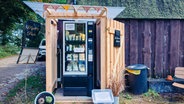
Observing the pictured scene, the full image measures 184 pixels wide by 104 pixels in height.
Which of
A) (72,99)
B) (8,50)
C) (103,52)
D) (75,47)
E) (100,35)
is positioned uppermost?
(100,35)

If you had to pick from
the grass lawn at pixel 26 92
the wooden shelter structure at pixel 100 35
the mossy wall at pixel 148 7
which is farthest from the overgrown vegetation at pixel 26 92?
the mossy wall at pixel 148 7

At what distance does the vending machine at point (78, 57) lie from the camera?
5.96 m

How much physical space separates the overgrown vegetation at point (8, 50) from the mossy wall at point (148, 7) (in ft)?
44.0

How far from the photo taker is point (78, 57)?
19.9ft

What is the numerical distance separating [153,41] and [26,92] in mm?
4427

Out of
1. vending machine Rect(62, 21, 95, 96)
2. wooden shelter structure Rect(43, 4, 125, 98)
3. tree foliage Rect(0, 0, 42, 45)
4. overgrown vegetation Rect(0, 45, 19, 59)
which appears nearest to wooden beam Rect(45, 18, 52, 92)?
wooden shelter structure Rect(43, 4, 125, 98)

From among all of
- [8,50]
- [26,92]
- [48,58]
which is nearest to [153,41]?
[48,58]

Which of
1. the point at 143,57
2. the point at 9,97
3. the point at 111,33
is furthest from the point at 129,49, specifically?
the point at 9,97

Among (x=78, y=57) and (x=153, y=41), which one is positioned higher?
(x=153, y=41)

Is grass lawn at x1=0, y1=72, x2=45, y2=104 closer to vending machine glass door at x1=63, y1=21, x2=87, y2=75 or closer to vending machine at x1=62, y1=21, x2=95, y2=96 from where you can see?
vending machine at x1=62, y1=21, x2=95, y2=96

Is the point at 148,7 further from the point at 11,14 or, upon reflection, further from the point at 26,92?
the point at 11,14

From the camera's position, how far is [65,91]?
5938mm

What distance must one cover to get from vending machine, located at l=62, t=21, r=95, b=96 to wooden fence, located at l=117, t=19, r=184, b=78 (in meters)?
1.97

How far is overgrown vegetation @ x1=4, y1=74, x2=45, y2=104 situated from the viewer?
5812 mm
